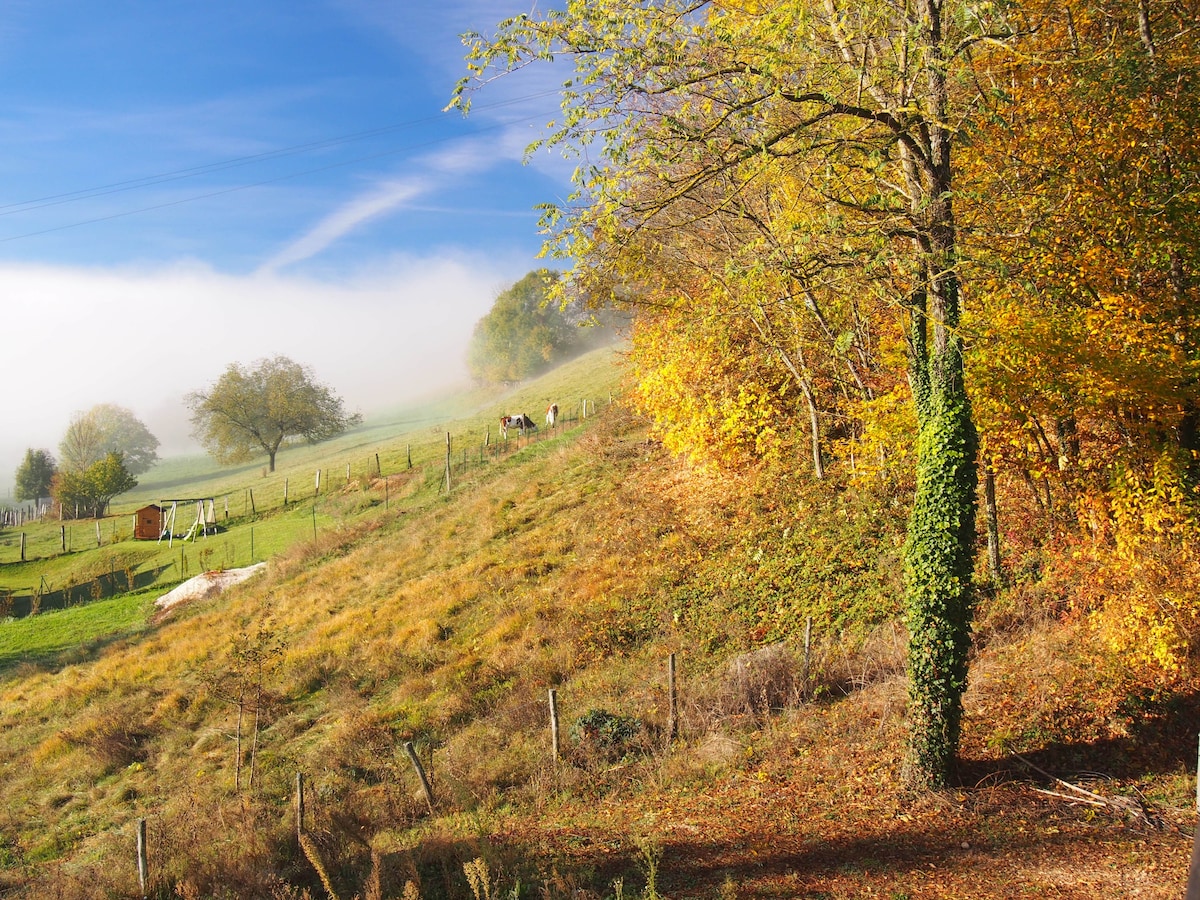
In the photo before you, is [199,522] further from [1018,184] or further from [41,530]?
[1018,184]

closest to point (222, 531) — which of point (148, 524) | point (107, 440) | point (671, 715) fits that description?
point (148, 524)

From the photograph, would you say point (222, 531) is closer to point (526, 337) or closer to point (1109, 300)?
point (1109, 300)

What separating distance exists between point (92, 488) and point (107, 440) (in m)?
48.1

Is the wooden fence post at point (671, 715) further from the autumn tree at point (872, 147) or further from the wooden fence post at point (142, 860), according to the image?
the wooden fence post at point (142, 860)

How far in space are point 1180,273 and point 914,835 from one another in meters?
9.75

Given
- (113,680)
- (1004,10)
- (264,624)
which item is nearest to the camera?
(1004,10)

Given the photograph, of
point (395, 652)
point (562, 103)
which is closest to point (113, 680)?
point (395, 652)

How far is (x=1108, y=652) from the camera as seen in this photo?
423 inches

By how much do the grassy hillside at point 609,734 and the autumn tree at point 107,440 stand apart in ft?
268

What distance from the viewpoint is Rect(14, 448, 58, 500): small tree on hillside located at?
88375mm

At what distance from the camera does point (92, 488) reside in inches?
2621

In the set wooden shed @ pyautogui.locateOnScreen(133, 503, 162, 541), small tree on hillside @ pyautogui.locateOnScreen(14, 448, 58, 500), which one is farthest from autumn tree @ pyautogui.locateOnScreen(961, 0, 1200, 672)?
small tree on hillside @ pyautogui.locateOnScreen(14, 448, 58, 500)

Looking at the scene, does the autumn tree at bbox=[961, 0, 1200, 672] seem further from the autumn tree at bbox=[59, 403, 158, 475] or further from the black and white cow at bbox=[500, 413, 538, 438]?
the autumn tree at bbox=[59, 403, 158, 475]

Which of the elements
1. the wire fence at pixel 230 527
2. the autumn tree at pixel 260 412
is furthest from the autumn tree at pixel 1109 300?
the autumn tree at pixel 260 412
